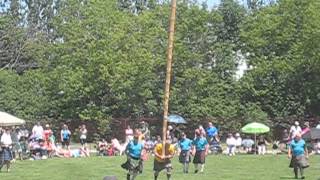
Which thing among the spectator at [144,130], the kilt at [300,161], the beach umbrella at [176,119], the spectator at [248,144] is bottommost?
the kilt at [300,161]

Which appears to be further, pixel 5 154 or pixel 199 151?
pixel 5 154

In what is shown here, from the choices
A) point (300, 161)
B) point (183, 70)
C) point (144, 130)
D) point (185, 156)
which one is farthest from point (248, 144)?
point (300, 161)

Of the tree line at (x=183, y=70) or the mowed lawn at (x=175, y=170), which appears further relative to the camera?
the tree line at (x=183, y=70)

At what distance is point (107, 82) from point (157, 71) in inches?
150

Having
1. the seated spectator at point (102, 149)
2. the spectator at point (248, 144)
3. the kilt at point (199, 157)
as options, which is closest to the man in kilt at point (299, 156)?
the kilt at point (199, 157)

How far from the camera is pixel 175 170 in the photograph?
2738cm

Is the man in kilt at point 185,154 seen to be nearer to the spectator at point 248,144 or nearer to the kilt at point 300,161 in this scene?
the kilt at point 300,161

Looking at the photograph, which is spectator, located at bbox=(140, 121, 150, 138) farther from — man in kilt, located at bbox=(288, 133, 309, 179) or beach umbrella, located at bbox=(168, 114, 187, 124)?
man in kilt, located at bbox=(288, 133, 309, 179)

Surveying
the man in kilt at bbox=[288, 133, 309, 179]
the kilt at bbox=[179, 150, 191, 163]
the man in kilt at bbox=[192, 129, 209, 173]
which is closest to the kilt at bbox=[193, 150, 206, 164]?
the man in kilt at bbox=[192, 129, 209, 173]

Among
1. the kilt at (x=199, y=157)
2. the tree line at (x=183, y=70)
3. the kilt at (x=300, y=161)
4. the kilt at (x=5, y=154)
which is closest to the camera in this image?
the kilt at (x=300, y=161)

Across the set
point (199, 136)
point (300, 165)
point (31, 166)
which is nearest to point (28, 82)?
point (31, 166)

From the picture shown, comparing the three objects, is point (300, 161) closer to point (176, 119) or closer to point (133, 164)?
point (133, 164)

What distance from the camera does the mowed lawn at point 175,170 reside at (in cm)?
2412

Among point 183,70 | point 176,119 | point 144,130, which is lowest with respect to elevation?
point 144,130
